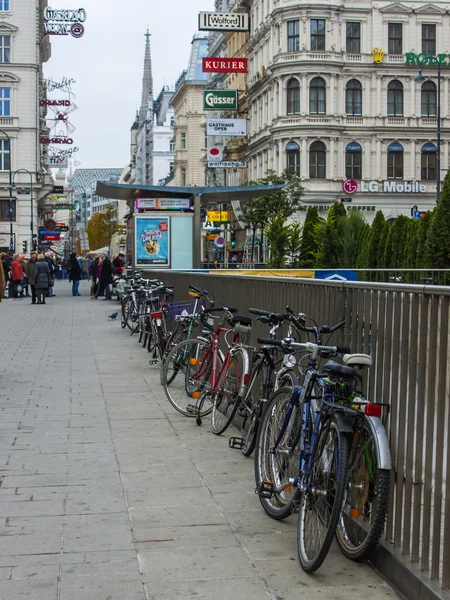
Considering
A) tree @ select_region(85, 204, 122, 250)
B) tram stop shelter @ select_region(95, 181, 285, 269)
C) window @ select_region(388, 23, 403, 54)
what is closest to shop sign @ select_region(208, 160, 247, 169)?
window @ select_region(388, 23, 403, 54)

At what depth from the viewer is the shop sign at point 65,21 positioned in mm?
71375

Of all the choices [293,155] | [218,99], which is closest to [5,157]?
[218,99]

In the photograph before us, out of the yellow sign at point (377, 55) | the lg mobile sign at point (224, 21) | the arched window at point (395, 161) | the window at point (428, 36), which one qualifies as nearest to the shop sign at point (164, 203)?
the arched window at point (395, 161)

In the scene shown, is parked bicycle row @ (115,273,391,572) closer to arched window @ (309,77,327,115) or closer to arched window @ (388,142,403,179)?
arched window @ (309,77,327,115)

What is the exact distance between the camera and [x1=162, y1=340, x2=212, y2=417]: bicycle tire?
9766 millimetres

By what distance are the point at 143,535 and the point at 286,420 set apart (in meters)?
1.06

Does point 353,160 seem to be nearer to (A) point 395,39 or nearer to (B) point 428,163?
(B) point 428,163

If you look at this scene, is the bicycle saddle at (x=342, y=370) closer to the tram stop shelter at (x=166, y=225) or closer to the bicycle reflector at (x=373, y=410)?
the bicycle reflector at (x=373, y=410)

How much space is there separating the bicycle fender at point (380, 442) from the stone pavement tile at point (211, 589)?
0.81 metres

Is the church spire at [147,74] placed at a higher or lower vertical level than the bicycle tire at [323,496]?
higher

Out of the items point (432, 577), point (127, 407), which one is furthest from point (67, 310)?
point (432, 577)

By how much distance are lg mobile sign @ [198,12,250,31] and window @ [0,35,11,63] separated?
47.6 feet

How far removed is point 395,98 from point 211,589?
202 feet

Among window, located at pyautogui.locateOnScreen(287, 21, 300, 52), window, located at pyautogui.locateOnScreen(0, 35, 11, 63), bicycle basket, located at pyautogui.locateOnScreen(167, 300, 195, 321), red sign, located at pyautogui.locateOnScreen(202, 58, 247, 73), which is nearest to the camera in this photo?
bicycle basket, located at pyautogui.locateOnScreen(167, 300, 195, 321)
